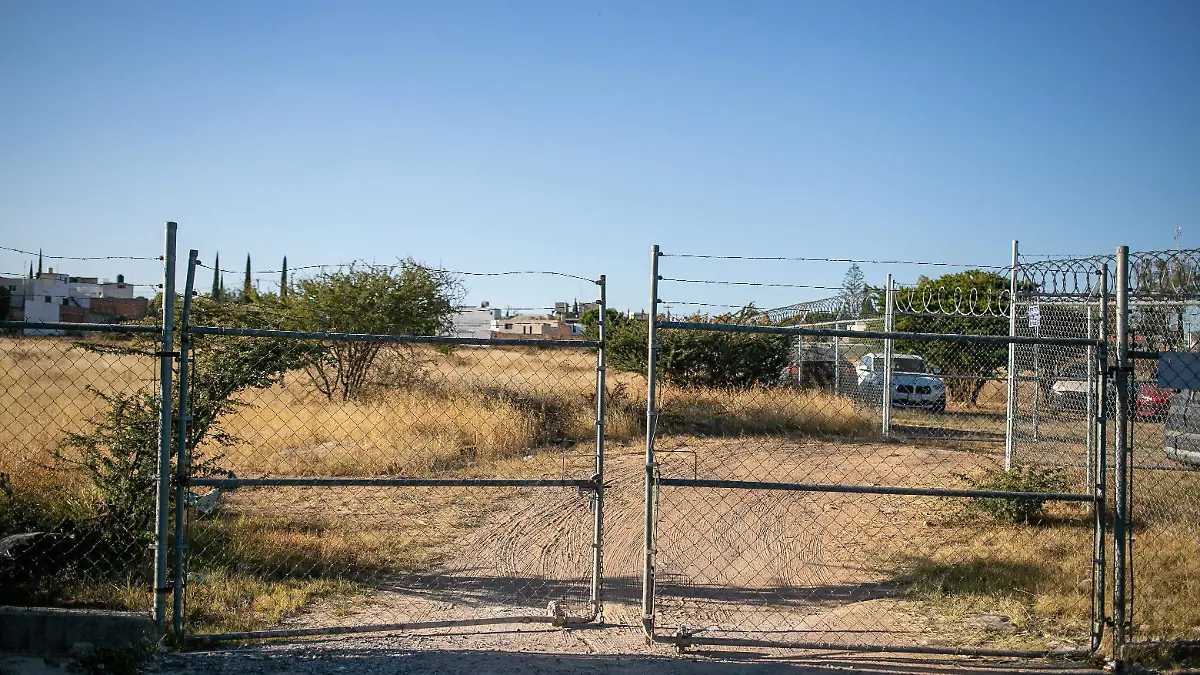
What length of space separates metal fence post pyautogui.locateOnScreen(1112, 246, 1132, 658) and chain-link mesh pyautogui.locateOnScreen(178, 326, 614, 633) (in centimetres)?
309

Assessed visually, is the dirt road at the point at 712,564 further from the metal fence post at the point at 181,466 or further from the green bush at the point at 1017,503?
the metal fence post at the point at 181,466

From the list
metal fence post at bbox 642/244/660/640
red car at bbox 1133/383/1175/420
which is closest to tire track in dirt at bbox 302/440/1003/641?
metal fence post at bbox 642/244/660/640

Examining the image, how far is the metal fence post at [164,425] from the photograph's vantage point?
4.56 meters

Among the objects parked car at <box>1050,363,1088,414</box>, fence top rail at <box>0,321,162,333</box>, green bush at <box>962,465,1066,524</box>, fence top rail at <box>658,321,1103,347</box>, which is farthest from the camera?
parked car at <box>1050,363,1088,414</box>

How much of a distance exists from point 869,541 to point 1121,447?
3.39m

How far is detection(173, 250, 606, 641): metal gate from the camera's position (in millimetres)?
5035

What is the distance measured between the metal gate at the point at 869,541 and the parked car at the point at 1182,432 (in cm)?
102

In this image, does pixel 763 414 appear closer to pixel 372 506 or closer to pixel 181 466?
pixel 372 506

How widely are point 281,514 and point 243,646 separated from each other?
3.37m

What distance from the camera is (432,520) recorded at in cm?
833

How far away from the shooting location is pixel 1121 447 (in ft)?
16.0

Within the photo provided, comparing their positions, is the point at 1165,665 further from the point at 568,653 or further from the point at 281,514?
the point at 281,514

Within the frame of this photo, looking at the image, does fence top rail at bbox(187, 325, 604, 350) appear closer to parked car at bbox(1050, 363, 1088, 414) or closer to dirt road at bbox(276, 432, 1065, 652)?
dirt road at bbox(276, 432, 1065, 652)

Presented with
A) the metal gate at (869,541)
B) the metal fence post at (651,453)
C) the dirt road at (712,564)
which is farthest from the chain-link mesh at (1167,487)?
the metal fence post at (651,453)
